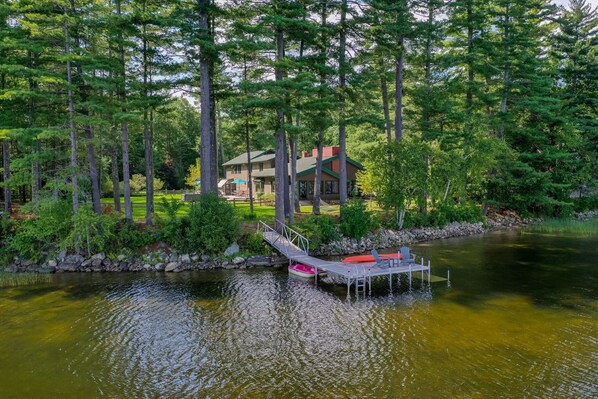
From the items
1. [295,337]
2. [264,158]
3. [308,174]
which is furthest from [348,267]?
[264,158]

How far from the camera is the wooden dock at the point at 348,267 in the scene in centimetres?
1588

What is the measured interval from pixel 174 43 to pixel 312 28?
7707 millimetres

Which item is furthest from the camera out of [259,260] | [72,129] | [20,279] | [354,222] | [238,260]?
[354,222]

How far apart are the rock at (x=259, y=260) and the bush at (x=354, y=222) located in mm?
5622

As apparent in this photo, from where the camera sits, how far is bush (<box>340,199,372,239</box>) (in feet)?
75.4

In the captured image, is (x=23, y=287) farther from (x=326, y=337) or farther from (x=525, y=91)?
(x=525, y=91)

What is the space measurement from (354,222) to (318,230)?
8.44 feet

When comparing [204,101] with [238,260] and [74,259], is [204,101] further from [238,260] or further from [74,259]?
[74,259]

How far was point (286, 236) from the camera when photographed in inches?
842

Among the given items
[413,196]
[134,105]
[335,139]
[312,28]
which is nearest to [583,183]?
[413,196]

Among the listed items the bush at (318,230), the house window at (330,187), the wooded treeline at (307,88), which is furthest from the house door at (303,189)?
the bush at (318,230)

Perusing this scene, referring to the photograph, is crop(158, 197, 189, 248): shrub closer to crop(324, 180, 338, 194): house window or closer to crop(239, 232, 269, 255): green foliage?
crop(239, 232, 269, 255): green foliage

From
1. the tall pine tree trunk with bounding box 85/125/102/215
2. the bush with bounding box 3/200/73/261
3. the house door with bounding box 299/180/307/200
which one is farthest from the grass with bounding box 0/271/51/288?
the house door with bounding box 299/180/307/200

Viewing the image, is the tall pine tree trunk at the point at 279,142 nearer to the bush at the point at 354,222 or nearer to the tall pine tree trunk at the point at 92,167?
the bush at the point at 354,222
